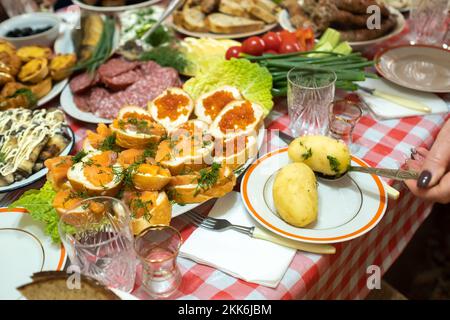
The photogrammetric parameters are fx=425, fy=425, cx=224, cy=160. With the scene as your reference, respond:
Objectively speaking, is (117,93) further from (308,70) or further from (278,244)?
(278,244)

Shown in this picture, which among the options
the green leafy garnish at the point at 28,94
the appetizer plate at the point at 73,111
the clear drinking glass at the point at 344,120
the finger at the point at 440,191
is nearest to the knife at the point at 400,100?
the clear drinking glass at the point at 344,120

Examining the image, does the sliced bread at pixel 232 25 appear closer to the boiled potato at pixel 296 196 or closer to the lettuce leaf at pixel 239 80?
the lettuce leaf at pixel 239 80

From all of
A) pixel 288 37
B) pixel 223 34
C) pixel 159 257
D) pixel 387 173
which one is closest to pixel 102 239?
pixel 159 257

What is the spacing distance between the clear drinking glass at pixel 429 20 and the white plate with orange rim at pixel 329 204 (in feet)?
4.23

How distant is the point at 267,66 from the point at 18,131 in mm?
1092

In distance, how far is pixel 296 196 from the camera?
49.0 inches

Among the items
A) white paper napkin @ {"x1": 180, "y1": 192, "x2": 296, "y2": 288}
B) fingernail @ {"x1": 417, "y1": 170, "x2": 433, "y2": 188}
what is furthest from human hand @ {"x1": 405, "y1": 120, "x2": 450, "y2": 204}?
white paper napkin @ {"x1": 180, "y1": 192, "x2": 296, "y2": 288}

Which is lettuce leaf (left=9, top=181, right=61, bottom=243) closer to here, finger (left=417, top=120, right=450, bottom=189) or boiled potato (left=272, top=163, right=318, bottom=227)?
boiled potato (left=272, top=163, right=318, bottom=227)

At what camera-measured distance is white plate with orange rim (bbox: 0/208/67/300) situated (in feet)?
3.89

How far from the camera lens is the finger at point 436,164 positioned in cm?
125

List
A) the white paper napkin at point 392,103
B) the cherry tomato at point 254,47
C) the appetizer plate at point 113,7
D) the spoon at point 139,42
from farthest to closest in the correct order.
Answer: the appetizer plate at point 113,7 → the spoon at point 139,42 → the cherry tomato at point 254,47 → the white paper napkin at point 392,103

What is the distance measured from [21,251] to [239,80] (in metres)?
1.14

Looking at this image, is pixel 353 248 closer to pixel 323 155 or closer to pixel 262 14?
pixel 323 155

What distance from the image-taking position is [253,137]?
5.11ft
